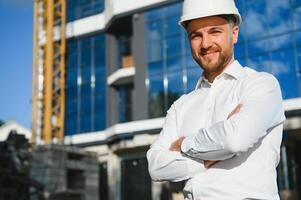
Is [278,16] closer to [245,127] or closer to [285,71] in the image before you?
[285,71]

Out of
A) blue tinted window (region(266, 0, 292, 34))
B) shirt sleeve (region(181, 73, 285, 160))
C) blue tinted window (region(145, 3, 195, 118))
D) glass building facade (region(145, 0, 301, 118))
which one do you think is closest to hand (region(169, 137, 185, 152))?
shirt sleeve (region(181, 73, 285, 160))

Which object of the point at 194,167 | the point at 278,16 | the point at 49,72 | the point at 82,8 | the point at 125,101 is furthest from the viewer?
the point at 49,72

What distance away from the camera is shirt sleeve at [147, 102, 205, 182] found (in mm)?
2219

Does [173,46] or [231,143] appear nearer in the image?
[231,143]

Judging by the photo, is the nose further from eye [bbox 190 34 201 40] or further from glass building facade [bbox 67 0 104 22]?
glass building facade [bbox 67 0 104 22]

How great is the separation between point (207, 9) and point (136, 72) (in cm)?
2098

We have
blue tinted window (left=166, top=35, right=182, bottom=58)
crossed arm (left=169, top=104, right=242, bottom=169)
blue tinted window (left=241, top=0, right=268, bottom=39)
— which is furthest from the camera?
blue tinted window (left=166, top=35, right=182, bottom=58)

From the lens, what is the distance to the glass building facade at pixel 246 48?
19.2 m

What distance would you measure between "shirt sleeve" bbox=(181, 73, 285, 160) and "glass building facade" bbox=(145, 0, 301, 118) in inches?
672

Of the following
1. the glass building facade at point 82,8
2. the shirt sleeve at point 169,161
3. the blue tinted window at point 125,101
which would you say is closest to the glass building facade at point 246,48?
the blue tinted window at point 125,101

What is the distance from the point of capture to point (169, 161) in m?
2.31

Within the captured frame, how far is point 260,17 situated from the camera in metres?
20.2

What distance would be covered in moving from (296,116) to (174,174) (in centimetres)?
1726

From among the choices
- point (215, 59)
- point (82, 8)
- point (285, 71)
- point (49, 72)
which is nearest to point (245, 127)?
point (215, 59)
